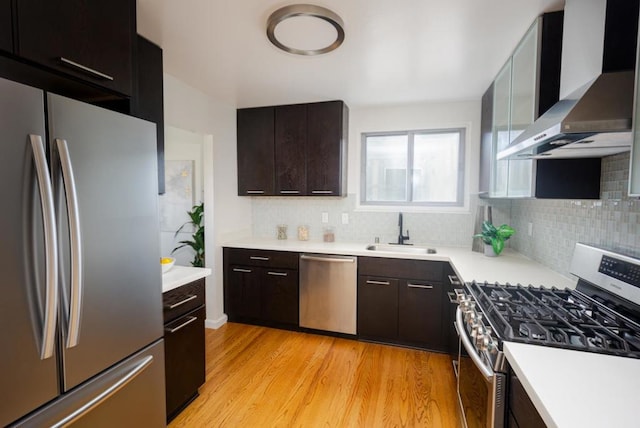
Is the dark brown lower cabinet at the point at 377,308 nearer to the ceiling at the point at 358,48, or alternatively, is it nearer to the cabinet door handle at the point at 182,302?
the cabinet door handle at the point at 182,302

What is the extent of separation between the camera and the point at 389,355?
2.65m

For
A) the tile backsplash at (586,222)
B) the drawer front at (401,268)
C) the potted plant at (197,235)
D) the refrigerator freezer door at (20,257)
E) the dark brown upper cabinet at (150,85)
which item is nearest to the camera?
the refrigerator freezer door at (20,257)

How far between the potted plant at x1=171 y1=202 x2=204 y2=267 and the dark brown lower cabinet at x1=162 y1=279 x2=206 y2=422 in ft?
5.73

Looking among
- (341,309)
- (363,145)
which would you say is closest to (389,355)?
(341,309)

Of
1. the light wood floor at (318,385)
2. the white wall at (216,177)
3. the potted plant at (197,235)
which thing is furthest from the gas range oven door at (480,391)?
the potted plant at (197,235)

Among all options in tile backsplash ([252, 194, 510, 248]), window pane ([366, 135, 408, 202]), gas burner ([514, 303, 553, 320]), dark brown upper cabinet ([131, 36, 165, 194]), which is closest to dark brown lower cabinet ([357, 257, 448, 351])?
tile backsplash ([252, 194, 510, 248])

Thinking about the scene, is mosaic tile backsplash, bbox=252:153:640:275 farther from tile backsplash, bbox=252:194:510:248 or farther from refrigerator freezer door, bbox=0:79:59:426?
refrigerator freezer door, bbox=0:79:59:426

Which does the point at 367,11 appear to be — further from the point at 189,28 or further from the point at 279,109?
the point at 279,109

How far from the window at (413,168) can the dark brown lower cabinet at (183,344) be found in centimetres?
214

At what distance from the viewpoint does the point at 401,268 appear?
8.92 feet

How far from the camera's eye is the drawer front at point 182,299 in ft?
5.56

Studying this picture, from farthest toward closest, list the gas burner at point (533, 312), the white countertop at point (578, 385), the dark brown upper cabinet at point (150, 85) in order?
1. the dark brown upper cabinet at point (150, 85)
2. the gas burner at point (533, 312)
3. the white countertop at point (578, 385)

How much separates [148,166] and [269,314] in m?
2.17

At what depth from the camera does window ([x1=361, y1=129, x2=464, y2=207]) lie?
3176 millimetres
